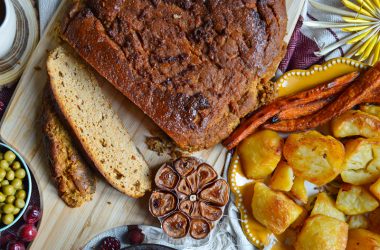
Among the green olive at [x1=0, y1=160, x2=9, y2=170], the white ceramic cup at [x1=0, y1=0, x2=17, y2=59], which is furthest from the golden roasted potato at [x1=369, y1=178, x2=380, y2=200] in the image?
the white ceramic cup at [x1=0, y1=0, x2=17, y2=59]

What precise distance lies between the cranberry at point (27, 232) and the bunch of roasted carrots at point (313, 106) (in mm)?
1727

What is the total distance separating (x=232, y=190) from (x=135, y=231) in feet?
2.91

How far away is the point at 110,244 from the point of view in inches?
174

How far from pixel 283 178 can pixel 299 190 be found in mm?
190

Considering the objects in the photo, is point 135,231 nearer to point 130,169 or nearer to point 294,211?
point 130,169

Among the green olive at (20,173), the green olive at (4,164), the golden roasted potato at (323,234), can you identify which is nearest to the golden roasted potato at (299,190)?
the golden roasted potato at (323,234)

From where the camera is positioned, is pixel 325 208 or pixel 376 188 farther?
pixel 325 208

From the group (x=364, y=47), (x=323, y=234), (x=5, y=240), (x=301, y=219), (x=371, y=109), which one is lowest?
(x=5, y=240)

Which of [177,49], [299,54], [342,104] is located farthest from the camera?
[299,54]

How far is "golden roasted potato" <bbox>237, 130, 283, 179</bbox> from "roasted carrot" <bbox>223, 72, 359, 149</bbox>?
7cm

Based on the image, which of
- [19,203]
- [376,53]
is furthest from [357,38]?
[19,203]

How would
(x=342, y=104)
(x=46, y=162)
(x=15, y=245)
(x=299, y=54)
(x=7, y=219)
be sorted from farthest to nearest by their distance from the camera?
(x=299, y=54) < (x=342, y=104) < (x=46, y=162) < (x=15, y=245) < (x=7, y=219)

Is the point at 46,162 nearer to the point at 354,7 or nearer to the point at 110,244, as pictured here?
the point at 110,244

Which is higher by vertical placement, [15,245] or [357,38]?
[357,38]
